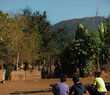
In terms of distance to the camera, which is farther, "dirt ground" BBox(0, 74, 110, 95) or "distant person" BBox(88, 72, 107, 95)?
"dirt ground" BBox(0, 74, 110, 95)

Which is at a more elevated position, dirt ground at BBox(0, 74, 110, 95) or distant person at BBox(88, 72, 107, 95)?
distant person at BBox(88, 72, 107, 95)

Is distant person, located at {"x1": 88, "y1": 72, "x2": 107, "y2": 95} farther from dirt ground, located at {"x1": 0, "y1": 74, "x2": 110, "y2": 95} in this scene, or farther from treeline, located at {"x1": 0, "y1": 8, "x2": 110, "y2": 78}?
treeline, located at {"x1": 0, "y1": 8, "x2": 110, "y2": 78}

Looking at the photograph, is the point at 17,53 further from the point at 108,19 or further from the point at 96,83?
the point at 96,83

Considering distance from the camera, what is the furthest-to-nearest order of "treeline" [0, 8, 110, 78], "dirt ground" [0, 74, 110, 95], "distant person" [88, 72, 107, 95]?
1. "treeline" [0, 8, 110, 78]
2. "dirt ground" [0, 74, 110, 95]
3. "distant person" [88, 72, 107, 95]

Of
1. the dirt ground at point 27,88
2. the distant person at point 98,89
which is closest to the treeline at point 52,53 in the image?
the dirt ground at point 27,88

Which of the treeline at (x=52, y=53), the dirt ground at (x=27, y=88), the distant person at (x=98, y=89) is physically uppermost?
the treeline at (x=52, y=53)

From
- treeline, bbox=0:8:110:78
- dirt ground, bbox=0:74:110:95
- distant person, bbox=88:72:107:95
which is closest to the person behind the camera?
distant person, bbox=88:72:107:95

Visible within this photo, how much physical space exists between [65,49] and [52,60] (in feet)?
5.85

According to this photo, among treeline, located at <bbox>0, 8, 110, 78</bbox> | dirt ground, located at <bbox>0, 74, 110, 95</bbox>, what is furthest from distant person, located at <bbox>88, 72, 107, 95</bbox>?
treeline, located at <bbox>0, 8, 110, 78</bbox>

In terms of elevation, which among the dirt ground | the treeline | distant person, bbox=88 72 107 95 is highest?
the treeline

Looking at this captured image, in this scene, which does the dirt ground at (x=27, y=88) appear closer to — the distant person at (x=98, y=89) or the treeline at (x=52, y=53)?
the treeline at (x=52, y=53)

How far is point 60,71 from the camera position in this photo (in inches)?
856

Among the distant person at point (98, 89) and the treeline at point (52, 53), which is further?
the treeline at point (52, 53)

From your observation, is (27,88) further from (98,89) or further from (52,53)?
(52,53)
